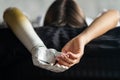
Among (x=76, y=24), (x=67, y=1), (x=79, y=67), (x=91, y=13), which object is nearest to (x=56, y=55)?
(x=79, y=67)

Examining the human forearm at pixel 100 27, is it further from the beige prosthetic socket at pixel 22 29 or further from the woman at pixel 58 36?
the beige prosthetic socket at pixel 22 29

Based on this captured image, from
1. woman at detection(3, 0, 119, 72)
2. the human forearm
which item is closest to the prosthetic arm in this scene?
woman at detection(3, 0, 119, 72)

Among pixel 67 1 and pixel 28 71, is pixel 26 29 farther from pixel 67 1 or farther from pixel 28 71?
pixel 67 1

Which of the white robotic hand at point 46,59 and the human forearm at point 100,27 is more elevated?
the human forearm at point 100,27

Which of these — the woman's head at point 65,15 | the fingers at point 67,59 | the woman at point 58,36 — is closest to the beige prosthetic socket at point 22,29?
the woman at point 58,36

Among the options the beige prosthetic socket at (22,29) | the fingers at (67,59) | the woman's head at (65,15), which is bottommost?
the woman's head at (65,15)

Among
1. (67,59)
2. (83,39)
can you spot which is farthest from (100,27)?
(67,59)

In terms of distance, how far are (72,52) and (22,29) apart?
0.72 feet

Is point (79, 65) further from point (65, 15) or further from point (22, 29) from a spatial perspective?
point (65, 15)

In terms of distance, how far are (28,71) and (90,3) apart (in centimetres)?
99

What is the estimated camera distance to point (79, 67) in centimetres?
84

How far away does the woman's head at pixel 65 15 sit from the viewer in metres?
1.19

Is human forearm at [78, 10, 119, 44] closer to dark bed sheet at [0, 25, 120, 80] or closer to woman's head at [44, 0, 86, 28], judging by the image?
dark bed sheet at [0, 25, 120, 80]

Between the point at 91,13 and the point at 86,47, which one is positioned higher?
the point at 86,47
